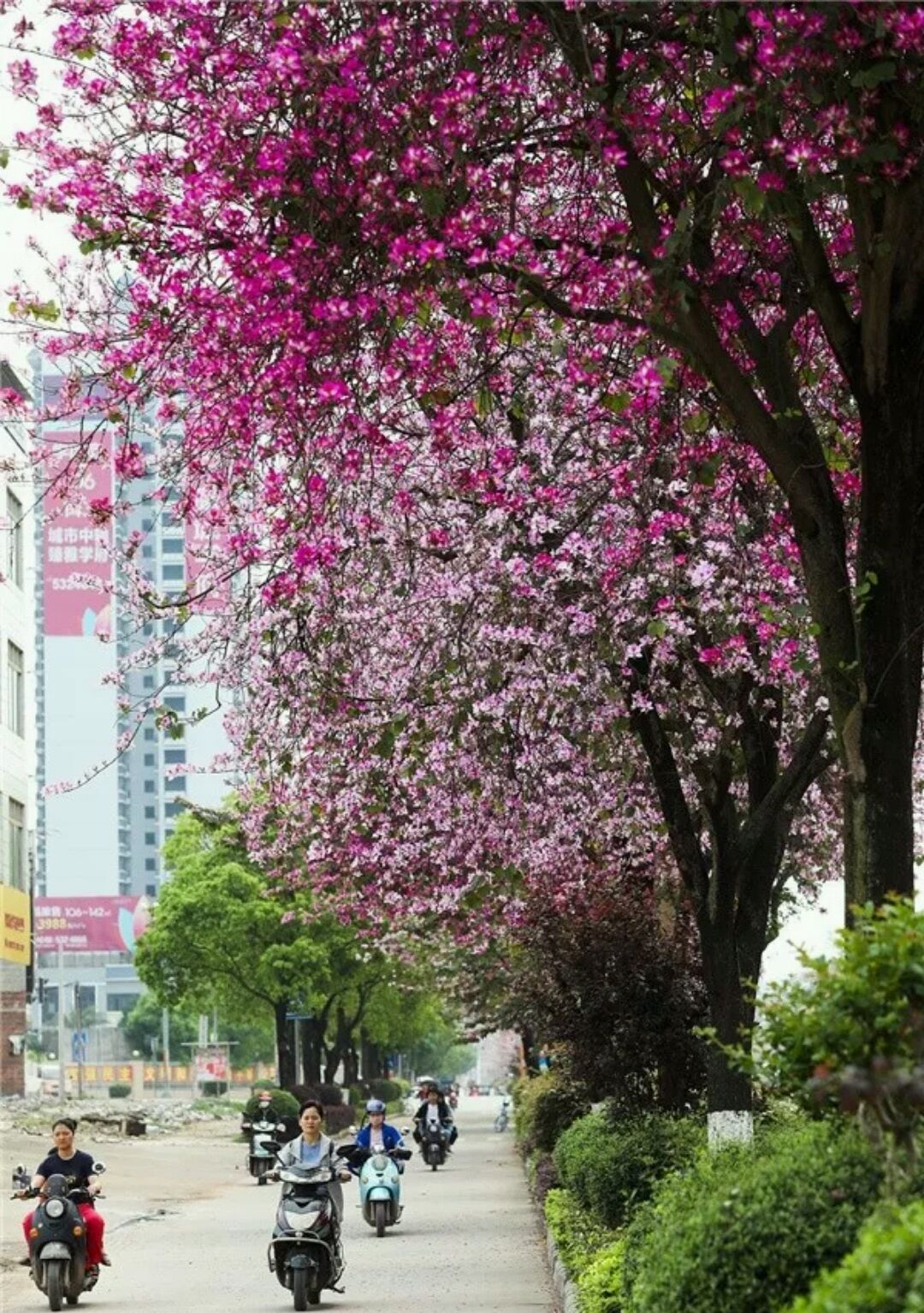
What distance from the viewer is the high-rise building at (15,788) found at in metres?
57.1

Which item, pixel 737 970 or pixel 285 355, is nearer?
pixel 285 355

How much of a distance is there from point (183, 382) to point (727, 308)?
8.55 feet

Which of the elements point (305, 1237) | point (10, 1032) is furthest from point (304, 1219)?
point (10, 1032)

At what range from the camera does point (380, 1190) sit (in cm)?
2606

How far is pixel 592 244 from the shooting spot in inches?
425

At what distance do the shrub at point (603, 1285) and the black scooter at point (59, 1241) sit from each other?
5.80 meters

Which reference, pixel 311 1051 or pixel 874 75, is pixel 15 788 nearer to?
pixel 311 1051

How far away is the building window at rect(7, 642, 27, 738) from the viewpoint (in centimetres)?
5825

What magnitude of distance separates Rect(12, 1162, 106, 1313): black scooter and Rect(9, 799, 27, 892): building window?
40.1 m

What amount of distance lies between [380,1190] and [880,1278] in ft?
70.4

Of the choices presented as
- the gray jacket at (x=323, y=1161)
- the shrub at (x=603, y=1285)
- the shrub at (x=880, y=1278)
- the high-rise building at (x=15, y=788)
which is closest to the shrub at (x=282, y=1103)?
the high-rise building at (x=15, y=788)

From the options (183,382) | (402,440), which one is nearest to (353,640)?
(402,440)

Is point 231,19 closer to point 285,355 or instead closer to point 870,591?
point 285,355

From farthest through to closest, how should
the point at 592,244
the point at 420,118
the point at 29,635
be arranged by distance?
the point at 29,635
the point at 592,244
the point at 420,118
